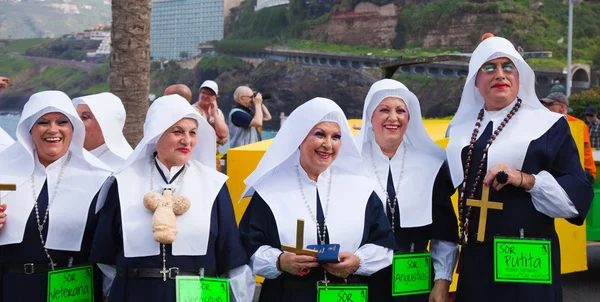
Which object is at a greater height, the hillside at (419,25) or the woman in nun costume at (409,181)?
the hillside at (419,25)

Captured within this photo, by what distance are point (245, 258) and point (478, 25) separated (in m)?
81.7

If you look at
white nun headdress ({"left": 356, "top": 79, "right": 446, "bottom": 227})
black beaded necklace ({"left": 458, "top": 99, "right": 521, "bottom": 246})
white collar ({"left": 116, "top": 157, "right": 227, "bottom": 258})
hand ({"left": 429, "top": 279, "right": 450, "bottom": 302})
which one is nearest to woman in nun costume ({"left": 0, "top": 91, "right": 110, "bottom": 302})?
white collar ({"left": 116, "top": 157, "right": 227, "bottom": 258})

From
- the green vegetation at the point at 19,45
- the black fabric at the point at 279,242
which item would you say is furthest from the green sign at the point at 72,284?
the green vegetation at the point at 19,45

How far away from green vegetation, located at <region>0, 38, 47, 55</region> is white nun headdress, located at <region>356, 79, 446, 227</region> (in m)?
87.3

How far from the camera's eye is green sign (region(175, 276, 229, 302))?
3.44 meters

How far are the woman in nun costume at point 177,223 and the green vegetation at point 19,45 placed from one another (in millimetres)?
87419

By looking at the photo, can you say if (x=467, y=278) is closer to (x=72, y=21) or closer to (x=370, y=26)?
(x=370, y=26)

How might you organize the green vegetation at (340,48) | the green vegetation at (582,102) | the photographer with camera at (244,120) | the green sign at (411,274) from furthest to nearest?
the green vegetation at (340,48) < the green vegetation at (582,102) < the photographer with camera at (244,120) < the green sign at (411,274)

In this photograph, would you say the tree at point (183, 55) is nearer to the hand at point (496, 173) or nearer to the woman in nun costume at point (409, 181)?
the woman in nun costume at point (409, 181)

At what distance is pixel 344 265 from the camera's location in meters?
3.47

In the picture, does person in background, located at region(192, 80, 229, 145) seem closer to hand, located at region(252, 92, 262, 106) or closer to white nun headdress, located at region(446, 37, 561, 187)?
hand, located at region(252, 92, 262, 106)

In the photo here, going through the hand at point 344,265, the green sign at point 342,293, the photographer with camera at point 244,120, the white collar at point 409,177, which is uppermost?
the photographer with camera at point 244,120

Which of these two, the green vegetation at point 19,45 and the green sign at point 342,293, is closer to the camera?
the green sign at point 342,293

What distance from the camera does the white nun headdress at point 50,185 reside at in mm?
3768
